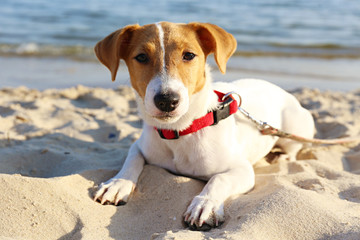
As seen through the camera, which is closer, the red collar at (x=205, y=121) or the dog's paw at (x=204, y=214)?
the dog's paw at (x=204, y=214)

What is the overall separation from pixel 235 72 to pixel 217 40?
5.38 m

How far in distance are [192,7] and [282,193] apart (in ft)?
49.5

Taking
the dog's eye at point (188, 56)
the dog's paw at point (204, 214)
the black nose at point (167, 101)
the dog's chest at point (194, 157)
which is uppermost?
the dog's eye at point (188, 56)

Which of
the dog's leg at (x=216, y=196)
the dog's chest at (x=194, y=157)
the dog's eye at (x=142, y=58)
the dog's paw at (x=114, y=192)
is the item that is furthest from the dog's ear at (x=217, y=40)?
the dog's paw at (x=114, y=192)

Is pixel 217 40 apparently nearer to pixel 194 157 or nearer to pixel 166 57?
pixel 166 57

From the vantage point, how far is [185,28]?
3381 mm

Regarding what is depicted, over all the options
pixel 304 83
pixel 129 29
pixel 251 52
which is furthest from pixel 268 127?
pixel 251 52

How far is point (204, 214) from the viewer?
2.85 m

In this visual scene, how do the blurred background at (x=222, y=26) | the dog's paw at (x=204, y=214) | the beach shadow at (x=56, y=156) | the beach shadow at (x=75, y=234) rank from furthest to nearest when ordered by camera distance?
the blurred background at (x=222, y=26) < the beach shadow at (x=56, y=156) < the dog's paw at (x=204, y=214) < the beach shadow at (x=75, y=234)

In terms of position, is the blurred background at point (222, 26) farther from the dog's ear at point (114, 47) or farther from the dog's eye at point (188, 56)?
the dog's eye at point (188, 56)

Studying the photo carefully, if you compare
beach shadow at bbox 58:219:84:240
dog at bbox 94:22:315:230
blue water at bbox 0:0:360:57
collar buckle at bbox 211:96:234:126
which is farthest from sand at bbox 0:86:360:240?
blue water at bbox 0:0:360:57

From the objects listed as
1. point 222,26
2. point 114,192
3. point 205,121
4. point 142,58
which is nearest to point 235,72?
point 222,26

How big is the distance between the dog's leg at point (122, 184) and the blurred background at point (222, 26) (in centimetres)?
424

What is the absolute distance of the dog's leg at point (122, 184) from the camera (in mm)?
3178
